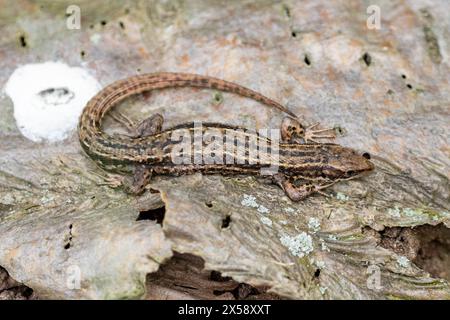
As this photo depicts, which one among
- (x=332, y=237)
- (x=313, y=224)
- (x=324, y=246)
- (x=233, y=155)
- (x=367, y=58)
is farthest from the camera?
A: (x=367, y=58)

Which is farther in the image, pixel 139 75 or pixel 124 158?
pixel 139 75

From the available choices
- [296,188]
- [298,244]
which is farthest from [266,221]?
[296,188]

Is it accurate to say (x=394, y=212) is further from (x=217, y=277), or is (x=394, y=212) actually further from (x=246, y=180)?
(x=217, y=277)

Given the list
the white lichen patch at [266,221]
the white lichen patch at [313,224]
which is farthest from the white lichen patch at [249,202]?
the white lichen patch at [313,224]

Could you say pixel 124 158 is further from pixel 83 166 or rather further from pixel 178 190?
pixel 178 190

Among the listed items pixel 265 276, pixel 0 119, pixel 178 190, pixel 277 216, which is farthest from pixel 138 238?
pixel 0 119

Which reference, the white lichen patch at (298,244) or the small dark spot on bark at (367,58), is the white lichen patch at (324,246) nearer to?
the white lichen patch at (298,244)
